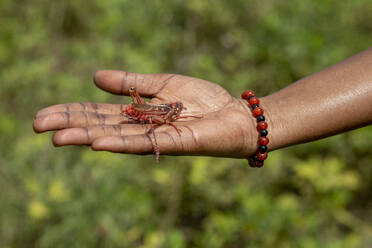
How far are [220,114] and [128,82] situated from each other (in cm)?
77

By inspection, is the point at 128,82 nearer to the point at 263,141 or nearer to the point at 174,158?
the point at 263,141

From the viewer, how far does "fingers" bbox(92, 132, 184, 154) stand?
217 cm

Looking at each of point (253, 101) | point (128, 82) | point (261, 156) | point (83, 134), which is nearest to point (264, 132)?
point (261, 156)

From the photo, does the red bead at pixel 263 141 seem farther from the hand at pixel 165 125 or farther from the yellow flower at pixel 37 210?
the yellow flower at pixel 37 210

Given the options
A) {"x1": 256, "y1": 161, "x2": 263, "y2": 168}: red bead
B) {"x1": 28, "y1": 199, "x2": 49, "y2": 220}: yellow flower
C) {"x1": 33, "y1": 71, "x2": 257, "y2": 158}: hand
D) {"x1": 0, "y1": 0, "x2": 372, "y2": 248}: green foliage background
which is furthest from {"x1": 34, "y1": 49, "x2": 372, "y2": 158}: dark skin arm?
{"x1": 28, "y1": 199, "x2": 49, "y2": 220}: yellow flower

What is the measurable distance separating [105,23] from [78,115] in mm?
2864

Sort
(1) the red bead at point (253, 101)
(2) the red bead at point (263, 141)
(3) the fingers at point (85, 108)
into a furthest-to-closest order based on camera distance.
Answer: (1) the red bead at point (253, 101)
(2) the red bead at point (263, 141)
(3) the fingers at point (85, 108)

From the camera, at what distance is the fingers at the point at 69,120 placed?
2383mm

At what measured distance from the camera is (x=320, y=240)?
3557 mm

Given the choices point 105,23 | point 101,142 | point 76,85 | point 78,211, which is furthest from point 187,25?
point 101,142

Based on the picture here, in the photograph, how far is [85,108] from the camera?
2715 millimetres

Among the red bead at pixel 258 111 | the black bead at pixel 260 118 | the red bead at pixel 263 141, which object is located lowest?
the red bead at pixel 263 141

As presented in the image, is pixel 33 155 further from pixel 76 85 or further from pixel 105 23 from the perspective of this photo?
pixel 105 23

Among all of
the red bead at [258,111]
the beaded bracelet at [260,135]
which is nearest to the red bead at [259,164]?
the beaded bracelet at [260,135]
